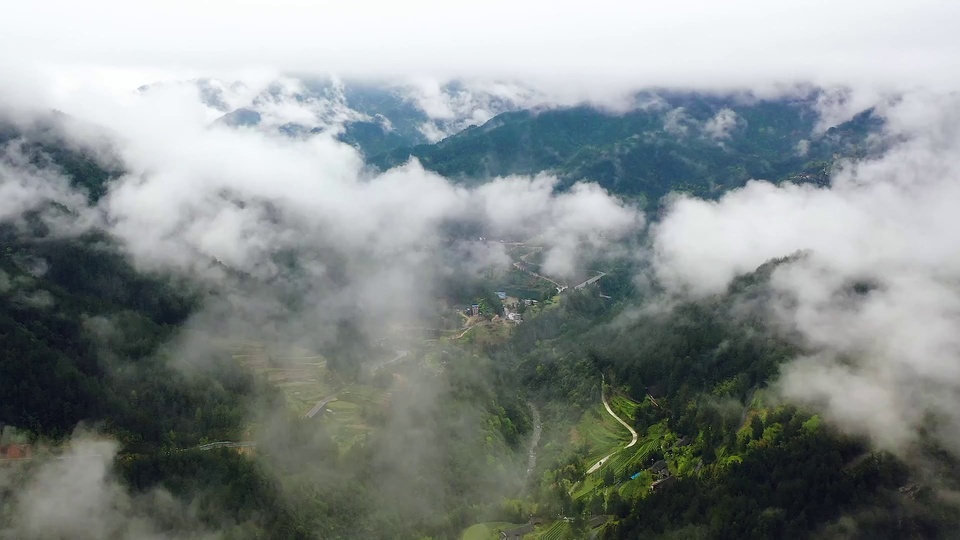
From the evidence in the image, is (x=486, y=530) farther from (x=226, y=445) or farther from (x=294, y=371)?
(x=294, y=371)

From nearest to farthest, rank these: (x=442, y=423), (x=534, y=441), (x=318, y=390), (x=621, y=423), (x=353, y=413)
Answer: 1. (x=442, y=423)
2. (x=353, y=413)
3. (x=621, y=423)
4. (x=534, y=441)
5. (x=318, y=390)

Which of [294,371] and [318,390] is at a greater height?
[318,390]

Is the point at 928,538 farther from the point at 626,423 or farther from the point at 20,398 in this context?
the point at 20,398

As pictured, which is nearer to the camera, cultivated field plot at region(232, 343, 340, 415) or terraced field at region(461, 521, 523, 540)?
terraced field at region(461, 521, 523, 540)

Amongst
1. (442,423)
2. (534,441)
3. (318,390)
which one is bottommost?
(318,390)

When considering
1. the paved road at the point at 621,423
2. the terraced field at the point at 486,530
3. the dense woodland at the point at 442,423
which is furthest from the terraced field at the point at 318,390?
the paved road at the point at 621,423

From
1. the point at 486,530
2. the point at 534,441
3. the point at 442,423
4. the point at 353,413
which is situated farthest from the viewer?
the point at 534,441

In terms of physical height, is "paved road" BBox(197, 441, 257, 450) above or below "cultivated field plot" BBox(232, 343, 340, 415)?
above

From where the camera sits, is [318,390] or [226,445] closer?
[226,445]

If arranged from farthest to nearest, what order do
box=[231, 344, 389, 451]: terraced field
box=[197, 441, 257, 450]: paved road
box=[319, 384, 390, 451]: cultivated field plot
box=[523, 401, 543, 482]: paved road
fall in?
box=[231, 344, 389, 451]: terraced field, box=[523, 401, 543, 482]: paved road, box=[319, 384, 390, 451]: cultivated field plot, box=[197, 441, 257, 450]: paved road

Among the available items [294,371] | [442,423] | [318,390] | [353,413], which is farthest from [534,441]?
[294,371]

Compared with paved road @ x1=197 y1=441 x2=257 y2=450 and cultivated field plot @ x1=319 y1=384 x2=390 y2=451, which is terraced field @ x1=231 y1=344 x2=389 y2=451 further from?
paved road @ x1=197 y1=441 x2=257 y2=450

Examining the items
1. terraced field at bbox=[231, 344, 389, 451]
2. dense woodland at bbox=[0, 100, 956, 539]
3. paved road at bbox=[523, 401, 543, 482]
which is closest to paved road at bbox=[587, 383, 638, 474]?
dense woodland at bbox=[0, 100, 956, 539]
